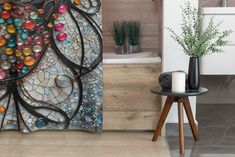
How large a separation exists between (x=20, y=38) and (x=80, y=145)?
903mm

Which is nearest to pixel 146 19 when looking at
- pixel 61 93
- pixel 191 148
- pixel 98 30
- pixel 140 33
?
pixel 140 33

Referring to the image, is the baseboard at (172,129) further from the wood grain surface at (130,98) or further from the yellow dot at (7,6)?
the yellow dot at (7,6)

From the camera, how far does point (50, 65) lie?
2980mm

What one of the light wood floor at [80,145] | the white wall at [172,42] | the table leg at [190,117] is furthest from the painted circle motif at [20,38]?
the table leg at [190,117]

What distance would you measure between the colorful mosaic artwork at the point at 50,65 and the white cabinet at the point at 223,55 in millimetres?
971

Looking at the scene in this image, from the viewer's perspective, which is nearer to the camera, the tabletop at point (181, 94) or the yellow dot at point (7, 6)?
the tabletop at point (181, 94)

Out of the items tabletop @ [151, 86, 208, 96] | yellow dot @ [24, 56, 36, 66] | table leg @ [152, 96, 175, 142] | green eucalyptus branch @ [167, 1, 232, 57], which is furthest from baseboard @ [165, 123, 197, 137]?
yellow dot @ [24, 56, 36, 66]

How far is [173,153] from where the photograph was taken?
265 cm

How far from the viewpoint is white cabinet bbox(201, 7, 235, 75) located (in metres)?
3.28

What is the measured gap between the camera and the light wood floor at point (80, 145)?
8.64ft

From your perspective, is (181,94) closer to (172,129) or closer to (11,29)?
(172,129)

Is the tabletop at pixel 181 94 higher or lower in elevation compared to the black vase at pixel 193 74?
lower

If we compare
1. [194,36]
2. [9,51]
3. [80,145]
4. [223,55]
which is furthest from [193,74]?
[9,51]

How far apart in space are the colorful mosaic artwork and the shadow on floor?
720 mm
